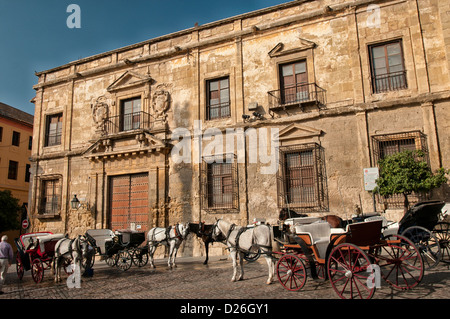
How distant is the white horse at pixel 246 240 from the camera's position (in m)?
7.52

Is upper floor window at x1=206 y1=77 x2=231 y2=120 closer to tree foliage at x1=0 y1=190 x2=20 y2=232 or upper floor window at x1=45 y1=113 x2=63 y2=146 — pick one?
upper floor window at x1=45 y1=113 x2=63 y2=146

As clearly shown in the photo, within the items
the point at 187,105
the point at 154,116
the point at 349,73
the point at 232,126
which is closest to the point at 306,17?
the point at 349,73

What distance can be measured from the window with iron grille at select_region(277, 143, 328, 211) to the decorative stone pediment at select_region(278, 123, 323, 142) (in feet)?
1.07

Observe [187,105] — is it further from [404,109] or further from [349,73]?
[404,109]

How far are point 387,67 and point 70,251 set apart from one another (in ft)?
37.8

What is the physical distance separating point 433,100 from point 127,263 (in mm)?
10884

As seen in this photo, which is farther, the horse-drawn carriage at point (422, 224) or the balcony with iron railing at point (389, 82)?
the balcony with iron railing at point (389, 82)

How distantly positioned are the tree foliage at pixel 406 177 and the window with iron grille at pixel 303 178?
97.4 inches

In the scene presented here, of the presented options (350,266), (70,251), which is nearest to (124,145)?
(70,251)

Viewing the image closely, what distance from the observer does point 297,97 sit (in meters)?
13.3

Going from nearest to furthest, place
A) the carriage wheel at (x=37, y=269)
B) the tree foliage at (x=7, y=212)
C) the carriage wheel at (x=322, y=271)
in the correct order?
the carriage wheel at (x=322, y=271) → the carriage wheel at (x=37, y=269) → the tree foliage at (x=7, y=212)

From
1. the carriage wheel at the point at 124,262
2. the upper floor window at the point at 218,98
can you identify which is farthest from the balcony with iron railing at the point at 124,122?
the carriage wheel at the point at 124,262

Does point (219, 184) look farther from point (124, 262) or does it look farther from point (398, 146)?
point (398, 146)

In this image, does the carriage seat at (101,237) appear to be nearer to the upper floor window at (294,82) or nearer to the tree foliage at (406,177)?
the upper floor window at (294,82)
